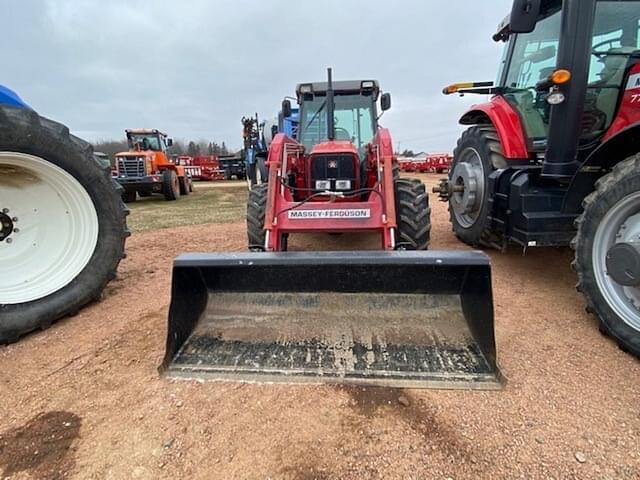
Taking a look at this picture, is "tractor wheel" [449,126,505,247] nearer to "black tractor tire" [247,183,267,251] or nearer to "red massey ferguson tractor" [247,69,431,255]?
"red massey ferguson tractor" [247,69,431,255]

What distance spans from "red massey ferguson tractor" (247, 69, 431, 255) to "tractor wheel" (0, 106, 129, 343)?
4.16ft

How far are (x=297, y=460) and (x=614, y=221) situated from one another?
90.4 inches

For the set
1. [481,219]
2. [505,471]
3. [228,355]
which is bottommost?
[505,471]

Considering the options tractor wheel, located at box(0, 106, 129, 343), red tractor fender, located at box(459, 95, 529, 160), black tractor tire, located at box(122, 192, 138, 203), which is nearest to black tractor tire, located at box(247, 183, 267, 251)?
tractor wheel, located at box(0, 106, 129, 343)

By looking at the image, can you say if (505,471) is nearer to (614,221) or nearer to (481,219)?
(614,221)

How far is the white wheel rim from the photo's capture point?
105 inches

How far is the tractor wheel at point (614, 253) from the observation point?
6.87 ft

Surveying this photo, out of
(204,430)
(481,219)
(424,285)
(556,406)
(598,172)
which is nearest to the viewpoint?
(204,430)

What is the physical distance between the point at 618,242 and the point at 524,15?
1.61 meters

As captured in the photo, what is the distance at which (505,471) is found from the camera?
146cm

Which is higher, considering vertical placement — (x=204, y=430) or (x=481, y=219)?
(x=481, y=219)

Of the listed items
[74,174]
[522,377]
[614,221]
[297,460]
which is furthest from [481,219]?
[74,174]

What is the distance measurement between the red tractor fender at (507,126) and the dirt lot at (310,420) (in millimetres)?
1821

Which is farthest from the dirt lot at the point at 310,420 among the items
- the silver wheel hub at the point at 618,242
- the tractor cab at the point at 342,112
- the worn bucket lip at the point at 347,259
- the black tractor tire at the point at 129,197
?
the black tractor tire at the point at 129,197
